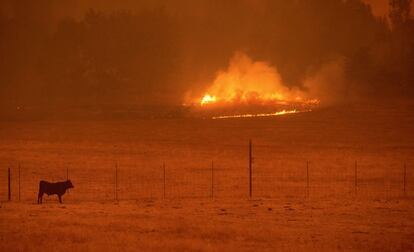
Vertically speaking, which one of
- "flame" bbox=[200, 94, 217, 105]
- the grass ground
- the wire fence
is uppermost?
"flame" bbox=[200, 94, 217, 105]

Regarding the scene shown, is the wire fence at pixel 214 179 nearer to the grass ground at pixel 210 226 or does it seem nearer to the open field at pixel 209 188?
the open field at pixel 209 188

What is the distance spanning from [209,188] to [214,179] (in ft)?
9.89

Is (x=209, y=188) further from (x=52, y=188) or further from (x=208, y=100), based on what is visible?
(x=208, y=100)

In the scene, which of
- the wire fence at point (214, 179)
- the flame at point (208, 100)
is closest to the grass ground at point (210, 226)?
the wire fence at point (214, 179)

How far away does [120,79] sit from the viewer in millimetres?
108625

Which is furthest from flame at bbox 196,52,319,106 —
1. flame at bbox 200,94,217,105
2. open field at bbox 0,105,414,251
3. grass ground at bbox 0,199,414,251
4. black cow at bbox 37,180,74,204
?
grass ground at bbox 0,199,414,251

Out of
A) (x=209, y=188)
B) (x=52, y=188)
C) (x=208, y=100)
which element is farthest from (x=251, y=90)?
(x=52, y=188)

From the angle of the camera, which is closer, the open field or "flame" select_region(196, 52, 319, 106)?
the open field

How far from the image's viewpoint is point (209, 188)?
3150cm

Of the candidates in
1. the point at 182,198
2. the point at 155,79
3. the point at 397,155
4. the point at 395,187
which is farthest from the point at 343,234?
the point at 155,79

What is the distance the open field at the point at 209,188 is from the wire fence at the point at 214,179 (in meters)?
0.07

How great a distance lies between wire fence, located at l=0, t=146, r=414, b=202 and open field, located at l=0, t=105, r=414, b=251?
66mm

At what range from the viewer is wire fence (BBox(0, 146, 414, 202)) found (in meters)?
29.7

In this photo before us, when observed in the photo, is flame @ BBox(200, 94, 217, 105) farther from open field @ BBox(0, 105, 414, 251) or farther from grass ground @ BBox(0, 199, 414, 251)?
grass ground @ BBox(0, 199, 414, 251)
